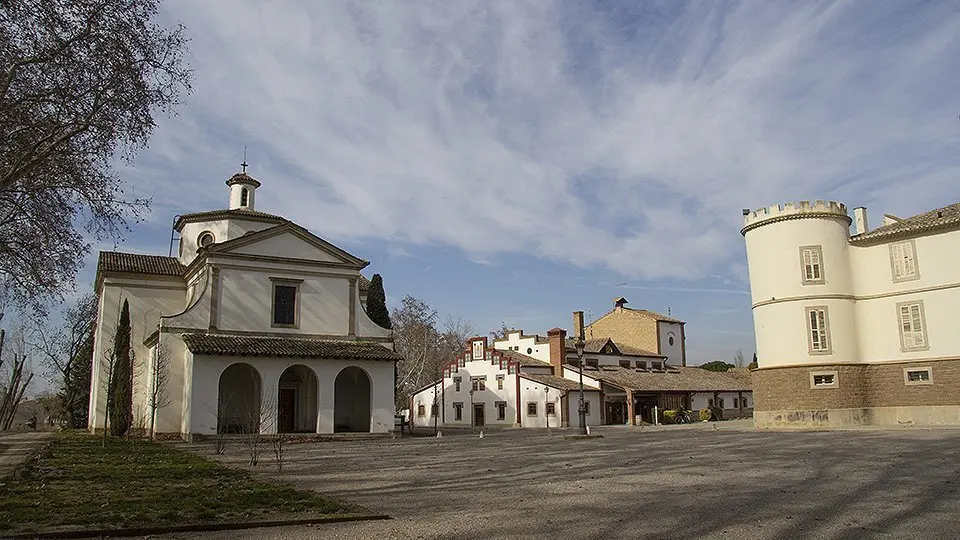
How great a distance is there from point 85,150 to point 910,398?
31593 mm

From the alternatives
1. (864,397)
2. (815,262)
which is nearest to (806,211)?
(815,262)

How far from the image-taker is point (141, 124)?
1322 cm

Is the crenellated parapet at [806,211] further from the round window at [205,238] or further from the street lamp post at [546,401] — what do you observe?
the round window at [205,238]

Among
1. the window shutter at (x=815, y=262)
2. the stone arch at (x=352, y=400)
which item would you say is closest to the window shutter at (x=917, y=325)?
the window shutter at (x=815, y=262)

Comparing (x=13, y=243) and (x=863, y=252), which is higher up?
(x=863, y=252)

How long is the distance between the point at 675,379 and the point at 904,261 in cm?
2393

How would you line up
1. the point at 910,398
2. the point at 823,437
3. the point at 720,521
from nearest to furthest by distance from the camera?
1. the point at 720,521
2. the point at 823,437
3. the point at 910,398

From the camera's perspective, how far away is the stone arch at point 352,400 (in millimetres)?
33250

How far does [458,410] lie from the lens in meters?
50.4

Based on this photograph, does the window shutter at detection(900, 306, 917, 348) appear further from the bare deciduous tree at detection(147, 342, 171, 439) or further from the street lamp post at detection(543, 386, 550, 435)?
the bare deciduous tree at detection(147, 342, 171, 439)

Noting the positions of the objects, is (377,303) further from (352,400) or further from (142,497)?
(142,497)

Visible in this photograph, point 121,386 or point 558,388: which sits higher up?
point 121,386

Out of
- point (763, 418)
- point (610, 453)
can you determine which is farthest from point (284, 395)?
point (763, 418)

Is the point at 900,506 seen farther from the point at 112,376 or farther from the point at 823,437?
the point at 112,376
